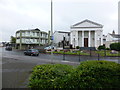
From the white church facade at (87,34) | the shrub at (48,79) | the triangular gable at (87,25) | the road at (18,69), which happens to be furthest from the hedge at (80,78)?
the triangular gable at (87,25)

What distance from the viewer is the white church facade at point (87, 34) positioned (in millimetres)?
40106

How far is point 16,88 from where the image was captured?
412 centimetres

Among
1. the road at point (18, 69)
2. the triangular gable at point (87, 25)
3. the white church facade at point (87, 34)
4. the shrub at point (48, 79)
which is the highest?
the triangular gable at point (87, 25)

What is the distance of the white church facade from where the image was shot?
132 feet

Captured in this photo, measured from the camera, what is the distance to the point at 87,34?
4231 centimetres

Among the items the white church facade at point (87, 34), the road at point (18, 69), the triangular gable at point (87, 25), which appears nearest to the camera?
the road at point (18, 69)

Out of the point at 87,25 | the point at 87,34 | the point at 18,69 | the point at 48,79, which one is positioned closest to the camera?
the point at 48,79

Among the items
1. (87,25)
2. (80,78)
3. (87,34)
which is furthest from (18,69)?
(87,34)

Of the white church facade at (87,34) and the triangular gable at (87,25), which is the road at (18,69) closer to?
the white church facade at (87,34)

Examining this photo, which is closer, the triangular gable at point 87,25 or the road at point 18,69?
the road at point 18,69

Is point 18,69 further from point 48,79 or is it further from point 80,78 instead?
point 80,78

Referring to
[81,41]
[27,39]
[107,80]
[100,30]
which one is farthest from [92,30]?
[107,80]

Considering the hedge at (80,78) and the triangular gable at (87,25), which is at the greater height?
the triangular gable at (87,25)

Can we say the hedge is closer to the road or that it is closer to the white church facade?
the road
